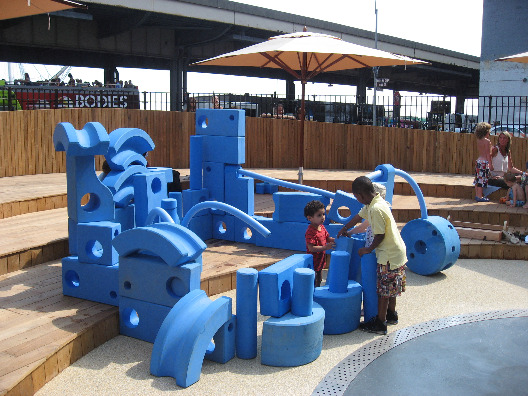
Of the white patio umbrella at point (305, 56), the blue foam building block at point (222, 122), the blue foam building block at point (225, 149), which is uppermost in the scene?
the white patio umbrella at point (305, 56)

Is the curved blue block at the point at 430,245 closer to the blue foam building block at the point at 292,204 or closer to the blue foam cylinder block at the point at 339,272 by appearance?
the blue foam building block at the point at 292,204

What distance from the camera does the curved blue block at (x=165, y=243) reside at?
461 centimetres

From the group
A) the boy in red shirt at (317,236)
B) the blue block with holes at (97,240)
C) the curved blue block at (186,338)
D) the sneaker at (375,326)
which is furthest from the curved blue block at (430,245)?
the blue block with holes at (97,240)

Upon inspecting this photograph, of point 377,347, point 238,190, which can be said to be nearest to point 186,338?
point 377,347

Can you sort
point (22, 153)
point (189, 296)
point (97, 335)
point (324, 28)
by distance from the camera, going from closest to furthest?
point (189, 296), point (97, 335), point (22, 153), point (324, 28)

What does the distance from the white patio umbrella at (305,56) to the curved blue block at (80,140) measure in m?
4.42

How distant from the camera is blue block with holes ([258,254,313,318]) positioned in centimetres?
465

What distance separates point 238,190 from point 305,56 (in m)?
4.05

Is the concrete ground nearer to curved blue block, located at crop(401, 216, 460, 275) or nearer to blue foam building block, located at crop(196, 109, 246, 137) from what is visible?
curved blue block, located at crop(401, 216, 460, 275)

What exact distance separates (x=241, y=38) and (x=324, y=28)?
206 inches

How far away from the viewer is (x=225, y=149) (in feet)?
25.6

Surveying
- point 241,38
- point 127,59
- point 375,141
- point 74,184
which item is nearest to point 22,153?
point 74,184

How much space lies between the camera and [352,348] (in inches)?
195

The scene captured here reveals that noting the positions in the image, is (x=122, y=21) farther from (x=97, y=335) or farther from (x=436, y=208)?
(x=97, y=335)
